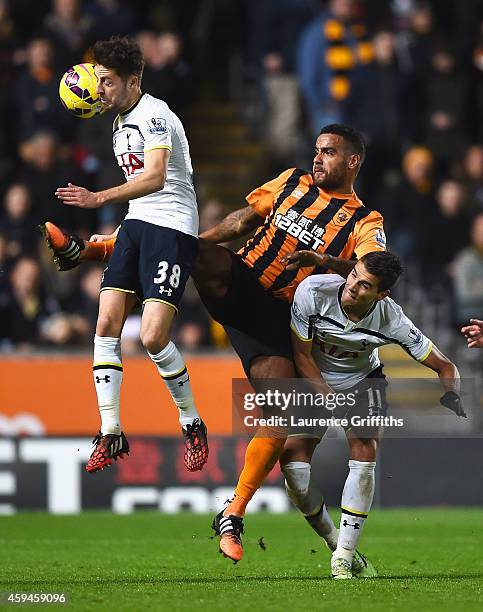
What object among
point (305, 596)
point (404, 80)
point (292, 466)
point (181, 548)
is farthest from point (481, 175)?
point (305, 596)

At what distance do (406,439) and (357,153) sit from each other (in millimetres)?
5442

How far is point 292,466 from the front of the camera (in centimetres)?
953

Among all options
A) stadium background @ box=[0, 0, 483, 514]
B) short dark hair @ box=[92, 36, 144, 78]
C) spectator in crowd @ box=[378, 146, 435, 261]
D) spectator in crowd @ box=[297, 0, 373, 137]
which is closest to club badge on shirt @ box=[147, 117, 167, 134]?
short dark hair @ box=[92, 36, 144, 78]

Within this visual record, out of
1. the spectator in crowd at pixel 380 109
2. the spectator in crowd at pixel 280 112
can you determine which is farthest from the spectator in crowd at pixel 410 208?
the spectator in crowd at pixel 280 112

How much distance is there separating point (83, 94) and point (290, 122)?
9109 millimetres

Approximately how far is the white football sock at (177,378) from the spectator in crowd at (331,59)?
7.73 metres

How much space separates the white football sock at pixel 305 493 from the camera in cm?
951

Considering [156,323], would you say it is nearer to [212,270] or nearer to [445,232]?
[212,270]

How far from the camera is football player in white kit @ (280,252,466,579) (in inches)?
364

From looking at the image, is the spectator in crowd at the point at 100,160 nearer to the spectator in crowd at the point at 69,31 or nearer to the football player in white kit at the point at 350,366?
the spectator in crowd at the point at 69,31

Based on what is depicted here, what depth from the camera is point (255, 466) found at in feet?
30.9

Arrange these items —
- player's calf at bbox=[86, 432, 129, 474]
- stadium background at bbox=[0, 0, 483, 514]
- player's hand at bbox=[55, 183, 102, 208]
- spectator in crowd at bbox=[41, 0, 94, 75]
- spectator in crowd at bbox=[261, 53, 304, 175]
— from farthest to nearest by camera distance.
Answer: spectator in crowd at bbox=[261, 53, 304, 175]
spectator in crowd at bbox=[41, 0, 94, 75]
stadium background at bbox=[0, 0, 483, 514]
player's calf at bbox=[86, 432, 129, 474]
player's hand at bbox=[55, 183, 102, 208]

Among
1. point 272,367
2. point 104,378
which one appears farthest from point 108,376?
point 272,367

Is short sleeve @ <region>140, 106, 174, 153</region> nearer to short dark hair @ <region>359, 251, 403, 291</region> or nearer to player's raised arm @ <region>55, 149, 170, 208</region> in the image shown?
player's raised arm @ <region>55, 149, 170, 208</region>
